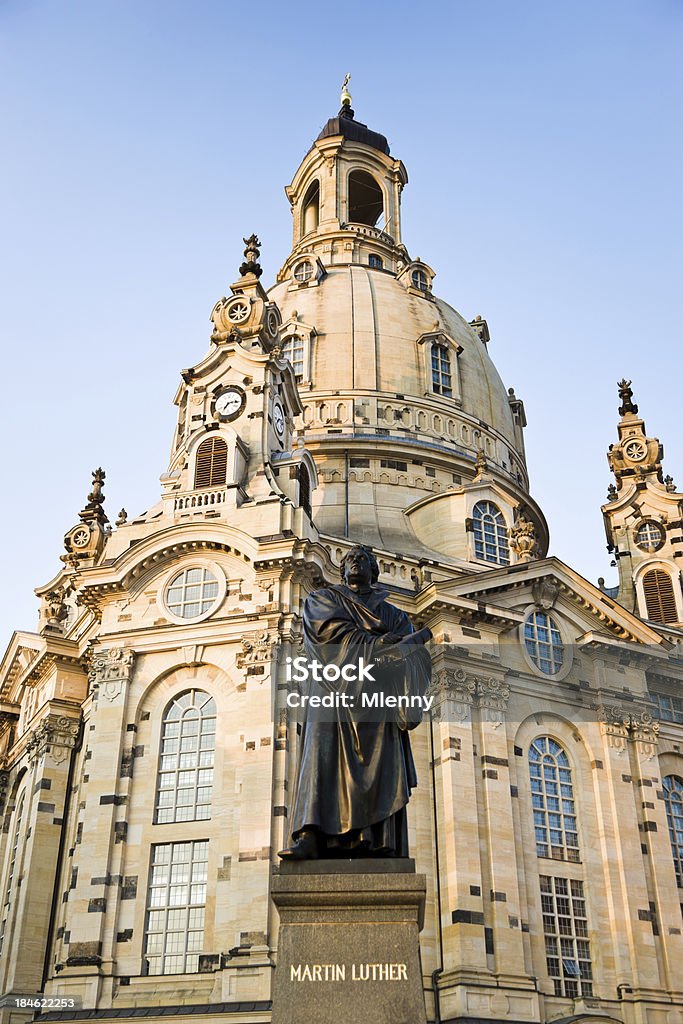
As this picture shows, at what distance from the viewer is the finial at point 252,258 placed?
46.1m

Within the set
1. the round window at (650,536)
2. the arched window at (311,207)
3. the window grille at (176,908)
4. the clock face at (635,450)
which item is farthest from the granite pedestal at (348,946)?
the arched window at (311,207)

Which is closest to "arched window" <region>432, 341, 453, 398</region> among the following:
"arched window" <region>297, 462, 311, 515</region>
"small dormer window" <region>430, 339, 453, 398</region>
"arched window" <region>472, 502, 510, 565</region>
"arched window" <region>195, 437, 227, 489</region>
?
"small dormer window" <region>430, 339, 453, 398</region>

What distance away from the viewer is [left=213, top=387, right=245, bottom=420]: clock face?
41406 mm

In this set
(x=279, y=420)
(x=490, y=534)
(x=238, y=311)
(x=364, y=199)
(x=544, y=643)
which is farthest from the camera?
(x=364, y=199)

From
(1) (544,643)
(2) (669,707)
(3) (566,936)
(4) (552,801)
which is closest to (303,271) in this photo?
(1) (544,643)

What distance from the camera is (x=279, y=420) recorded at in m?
42.6

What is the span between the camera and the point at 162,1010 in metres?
29.1

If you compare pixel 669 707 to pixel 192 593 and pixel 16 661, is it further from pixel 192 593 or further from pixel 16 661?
pixel 16 661

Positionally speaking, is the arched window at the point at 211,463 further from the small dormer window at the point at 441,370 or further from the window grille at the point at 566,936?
the window grille at the point at 566,936

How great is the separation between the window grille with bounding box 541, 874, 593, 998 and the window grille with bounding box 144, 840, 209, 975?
35.2 feet

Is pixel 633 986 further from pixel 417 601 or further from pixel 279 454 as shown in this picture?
pixel 279 454

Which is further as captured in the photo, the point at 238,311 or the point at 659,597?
the point at 659,597

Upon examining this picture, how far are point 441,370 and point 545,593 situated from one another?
16980 millimetres

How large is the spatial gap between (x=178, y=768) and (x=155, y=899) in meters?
3.93
